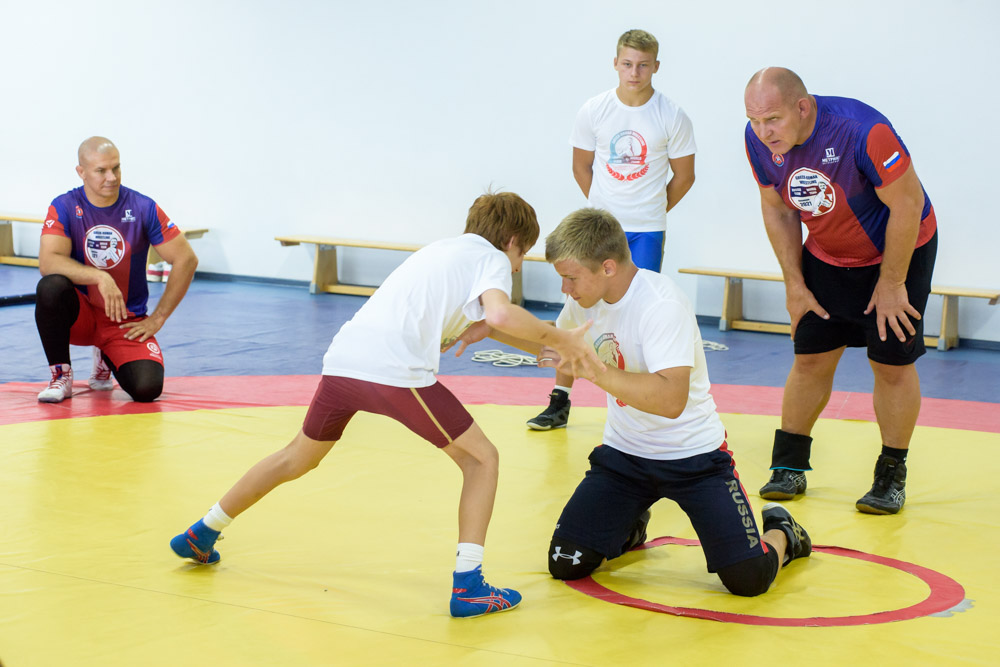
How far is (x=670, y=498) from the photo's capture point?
2729 mm

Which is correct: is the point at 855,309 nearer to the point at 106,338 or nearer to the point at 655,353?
the point at 655,353

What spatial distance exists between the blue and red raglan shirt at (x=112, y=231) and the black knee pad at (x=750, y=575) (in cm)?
324

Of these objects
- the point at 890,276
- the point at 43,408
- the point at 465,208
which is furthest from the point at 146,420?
the point at 465,208

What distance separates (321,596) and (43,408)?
2.49 metres

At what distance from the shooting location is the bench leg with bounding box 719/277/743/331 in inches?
306

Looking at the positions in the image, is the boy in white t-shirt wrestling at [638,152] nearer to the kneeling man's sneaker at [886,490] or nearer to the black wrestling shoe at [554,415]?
the black wrestling shoe at [554,415]

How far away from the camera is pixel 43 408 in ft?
→ 14.5

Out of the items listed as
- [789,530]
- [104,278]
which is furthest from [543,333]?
[104,278]

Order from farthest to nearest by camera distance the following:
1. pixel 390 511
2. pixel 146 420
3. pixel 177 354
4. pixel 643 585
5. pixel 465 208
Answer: pixel 465 208 → pixel 177 354 → pixel 146 420 → pixel 390 511 → pixel 643 585

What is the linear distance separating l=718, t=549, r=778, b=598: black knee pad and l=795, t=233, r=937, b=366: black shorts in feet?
3.74

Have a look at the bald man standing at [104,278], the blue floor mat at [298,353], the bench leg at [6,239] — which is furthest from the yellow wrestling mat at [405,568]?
the bench leg at [6,239]

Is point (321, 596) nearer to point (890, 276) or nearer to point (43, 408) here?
point (890, 276)

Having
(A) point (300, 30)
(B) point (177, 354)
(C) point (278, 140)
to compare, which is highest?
(A) point (300, 30)

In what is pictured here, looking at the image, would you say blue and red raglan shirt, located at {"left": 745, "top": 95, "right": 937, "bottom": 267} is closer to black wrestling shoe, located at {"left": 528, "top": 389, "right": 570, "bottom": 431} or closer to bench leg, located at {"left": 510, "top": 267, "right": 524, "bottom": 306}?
black wrestling shoe, located at {"left": 528, "top": 389, "right": 570, "bottom": 431}
